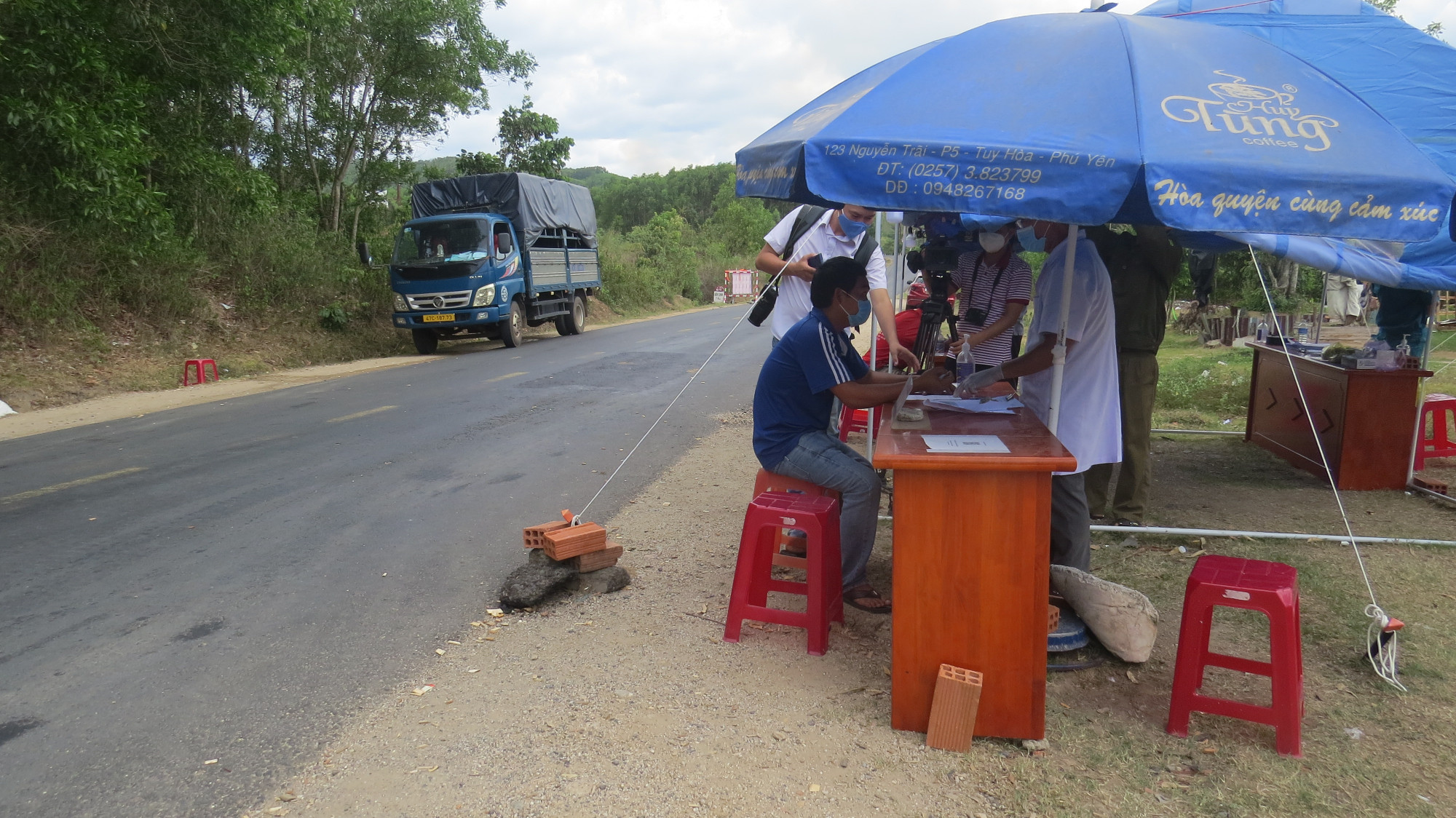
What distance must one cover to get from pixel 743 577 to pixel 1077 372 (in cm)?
183

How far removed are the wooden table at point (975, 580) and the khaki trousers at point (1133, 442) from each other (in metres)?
2.68

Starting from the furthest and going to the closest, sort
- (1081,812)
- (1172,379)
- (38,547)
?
(1172,379)
(38,547)
(1081,812)

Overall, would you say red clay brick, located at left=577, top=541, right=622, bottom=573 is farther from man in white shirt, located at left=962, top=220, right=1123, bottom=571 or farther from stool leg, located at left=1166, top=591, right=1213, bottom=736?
stool leg, located at left=1166, top=591, right=1213, bottom=736

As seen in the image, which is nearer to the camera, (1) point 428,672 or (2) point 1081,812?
(2) point 1081,812

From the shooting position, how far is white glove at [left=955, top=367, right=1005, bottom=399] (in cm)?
407

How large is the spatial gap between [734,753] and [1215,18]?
6.01 metres

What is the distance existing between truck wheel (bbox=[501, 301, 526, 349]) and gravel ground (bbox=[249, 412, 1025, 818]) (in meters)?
13.5

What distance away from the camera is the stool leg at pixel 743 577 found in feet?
12.5

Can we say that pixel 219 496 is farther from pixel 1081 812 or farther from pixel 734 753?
pixel 1081 812

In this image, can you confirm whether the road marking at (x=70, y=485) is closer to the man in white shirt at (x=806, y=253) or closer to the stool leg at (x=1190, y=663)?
the man in white shirt at (x=806, y=253)

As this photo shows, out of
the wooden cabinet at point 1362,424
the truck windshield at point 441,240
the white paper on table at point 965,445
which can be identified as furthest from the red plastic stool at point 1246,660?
the truck windshield at point 441,240

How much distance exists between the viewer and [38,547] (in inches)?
207

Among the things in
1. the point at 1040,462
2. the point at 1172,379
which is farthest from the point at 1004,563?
the point at 1172,379

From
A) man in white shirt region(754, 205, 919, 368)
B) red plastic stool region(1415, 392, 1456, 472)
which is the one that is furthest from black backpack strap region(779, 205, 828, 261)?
red plastic stool region(1415, 392, 1456, 472)
